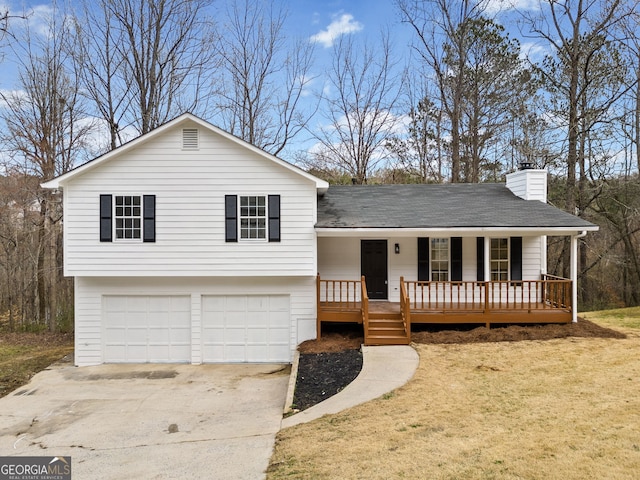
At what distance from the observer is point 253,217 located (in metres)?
11.6

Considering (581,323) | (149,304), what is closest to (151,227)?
(149,304)

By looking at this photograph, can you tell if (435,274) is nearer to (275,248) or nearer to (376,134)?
(275,248)

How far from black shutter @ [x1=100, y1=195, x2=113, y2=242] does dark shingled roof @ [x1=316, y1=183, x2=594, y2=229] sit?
19.2ft

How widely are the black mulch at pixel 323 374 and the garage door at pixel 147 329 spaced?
4057mm

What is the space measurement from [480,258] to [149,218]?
9.91 metres

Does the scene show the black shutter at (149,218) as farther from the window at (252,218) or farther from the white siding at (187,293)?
the window at (252,218)

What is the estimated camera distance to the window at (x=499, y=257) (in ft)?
41.5

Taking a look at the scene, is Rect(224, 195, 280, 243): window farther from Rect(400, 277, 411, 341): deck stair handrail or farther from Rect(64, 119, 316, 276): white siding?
Rect(400, 277, 411, 341): deck stair handrail

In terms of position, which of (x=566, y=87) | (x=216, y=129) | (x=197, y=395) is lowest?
(x=197, y=395)

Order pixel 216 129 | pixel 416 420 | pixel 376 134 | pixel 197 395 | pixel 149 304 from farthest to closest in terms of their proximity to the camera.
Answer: pixel 376 134 → pixel 149 304 → pixel 216 129 → pixel 197 395 → pixel 416 420

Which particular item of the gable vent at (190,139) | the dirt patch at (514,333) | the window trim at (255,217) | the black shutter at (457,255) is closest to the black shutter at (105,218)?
the gable vent at (190,139)

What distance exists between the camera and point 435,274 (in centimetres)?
1277

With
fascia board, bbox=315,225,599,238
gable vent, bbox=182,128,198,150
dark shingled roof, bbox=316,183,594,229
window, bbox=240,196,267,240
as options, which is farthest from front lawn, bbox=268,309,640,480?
gable vent, bbox=182,128,198,150

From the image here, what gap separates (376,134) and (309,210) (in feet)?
46.7
